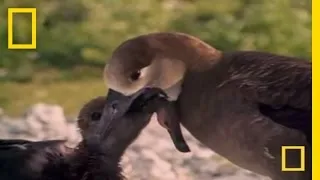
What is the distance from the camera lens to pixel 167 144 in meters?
1.15

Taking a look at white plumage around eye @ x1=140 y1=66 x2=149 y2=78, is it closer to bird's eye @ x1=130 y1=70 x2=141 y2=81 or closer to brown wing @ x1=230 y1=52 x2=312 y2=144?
bird's eye @ x1=130 y1=70 x2=141 y2=81

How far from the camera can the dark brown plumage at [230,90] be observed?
3.72 feet

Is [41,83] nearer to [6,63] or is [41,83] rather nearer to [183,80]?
[6,63]

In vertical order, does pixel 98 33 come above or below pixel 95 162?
above

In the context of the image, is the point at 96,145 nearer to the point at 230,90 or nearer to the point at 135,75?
the point at 135,75

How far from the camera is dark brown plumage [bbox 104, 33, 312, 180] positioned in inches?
44.6

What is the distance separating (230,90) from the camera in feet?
3.77

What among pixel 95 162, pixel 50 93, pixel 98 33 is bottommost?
pixel 95 162

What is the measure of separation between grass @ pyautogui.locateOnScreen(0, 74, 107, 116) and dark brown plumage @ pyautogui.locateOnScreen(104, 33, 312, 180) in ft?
0.12

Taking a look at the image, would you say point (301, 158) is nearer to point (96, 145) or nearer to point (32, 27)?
point (96, 145)

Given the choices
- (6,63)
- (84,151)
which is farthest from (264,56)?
(6,63)

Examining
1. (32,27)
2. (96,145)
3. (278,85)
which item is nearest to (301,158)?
(278,85)

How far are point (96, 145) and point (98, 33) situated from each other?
0.21 metres

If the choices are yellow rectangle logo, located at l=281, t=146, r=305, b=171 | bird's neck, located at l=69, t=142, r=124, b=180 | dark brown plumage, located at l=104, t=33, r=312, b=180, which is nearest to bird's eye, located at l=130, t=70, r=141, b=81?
dark brown plumage, located at l=104, t=33, r=312, b=180
